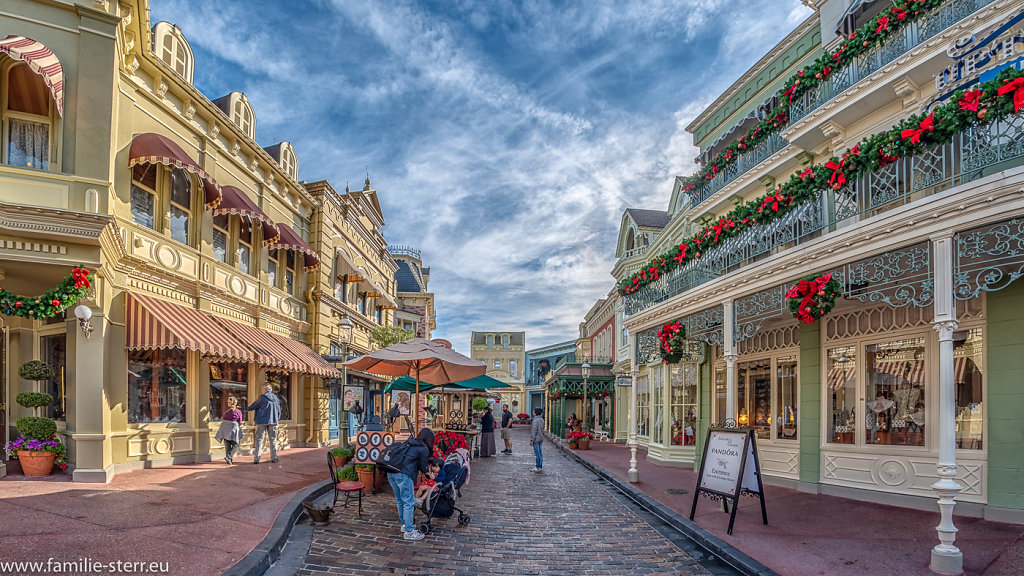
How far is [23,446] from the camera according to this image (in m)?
10.1

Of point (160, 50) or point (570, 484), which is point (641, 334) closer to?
point (570, 484)

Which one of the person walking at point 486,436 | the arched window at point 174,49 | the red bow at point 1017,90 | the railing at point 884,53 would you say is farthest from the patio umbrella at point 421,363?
the red bow at point 1017,90

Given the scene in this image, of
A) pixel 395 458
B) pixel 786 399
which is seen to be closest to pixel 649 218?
pixel 786 399

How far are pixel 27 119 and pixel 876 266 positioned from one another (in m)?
13.1

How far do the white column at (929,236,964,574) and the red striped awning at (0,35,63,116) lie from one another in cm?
1238

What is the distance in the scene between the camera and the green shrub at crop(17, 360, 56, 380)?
10266 mm

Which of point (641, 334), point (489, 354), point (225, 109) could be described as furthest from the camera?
point (489, 354)

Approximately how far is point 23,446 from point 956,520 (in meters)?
14.1

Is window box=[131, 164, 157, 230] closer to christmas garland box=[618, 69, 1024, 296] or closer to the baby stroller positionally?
the baby stroller

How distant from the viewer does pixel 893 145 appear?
718cm

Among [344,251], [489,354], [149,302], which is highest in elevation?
[344,251]

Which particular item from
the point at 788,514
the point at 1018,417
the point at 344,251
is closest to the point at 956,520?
the point at 1018,417

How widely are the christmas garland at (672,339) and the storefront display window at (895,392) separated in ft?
11.1

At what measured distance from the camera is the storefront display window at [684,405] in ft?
54.2
